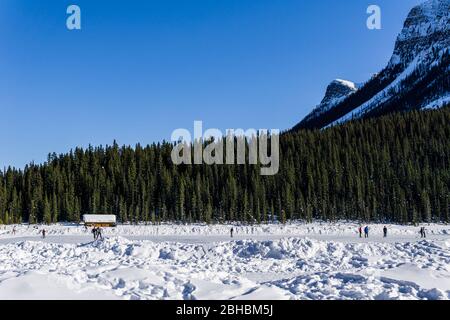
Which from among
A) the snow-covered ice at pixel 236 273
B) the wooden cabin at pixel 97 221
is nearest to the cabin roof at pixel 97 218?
the wooden cabin at pixel 97 221

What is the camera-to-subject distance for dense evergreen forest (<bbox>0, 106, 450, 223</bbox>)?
88.0 metres

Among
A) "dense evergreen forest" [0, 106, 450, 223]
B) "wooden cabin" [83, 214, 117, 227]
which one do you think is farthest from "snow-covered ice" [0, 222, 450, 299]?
"dense evergreen forest" [0, 106, 450, 223]

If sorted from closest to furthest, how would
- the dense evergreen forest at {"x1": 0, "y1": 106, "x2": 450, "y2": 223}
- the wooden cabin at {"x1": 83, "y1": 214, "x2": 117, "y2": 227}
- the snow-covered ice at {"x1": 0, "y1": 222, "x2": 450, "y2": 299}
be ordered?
the snow-covered ice at {"x1": 0, "y1": 222, "x2": 450, "y2": 299} < the wooden cabin at {"x1": 83, "y1": 214, "x2": 117, "y2": 227} < the dense evergreen forest at {"x1": 0, "y1": 106, "x2": 450, "y2": 223}

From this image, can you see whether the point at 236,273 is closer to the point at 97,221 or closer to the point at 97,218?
the point at 97,221

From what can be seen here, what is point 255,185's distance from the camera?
9650 centimetres

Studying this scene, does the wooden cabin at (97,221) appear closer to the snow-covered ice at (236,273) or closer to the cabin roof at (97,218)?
the cabin roof at (97,218)

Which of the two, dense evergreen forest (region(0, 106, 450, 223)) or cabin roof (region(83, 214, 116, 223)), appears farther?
dense evergreen forest (region(0, 106, 450, 223))

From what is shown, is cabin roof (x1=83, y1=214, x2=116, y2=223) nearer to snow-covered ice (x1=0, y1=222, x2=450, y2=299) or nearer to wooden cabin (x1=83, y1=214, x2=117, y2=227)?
wooden cabin (x1=83, y1=214, x2=117, y2=227)

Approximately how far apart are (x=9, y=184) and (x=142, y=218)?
130 feet

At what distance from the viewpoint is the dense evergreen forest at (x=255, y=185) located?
88.0 meters

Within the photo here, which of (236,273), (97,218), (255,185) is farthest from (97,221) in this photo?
(236,273)

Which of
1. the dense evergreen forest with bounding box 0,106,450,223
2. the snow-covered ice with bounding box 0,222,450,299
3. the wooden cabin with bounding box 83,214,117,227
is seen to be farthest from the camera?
the dense evergreen forest with bounding box 0,106,450,223

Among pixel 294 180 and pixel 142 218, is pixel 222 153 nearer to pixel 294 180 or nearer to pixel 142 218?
pixel 294 180
